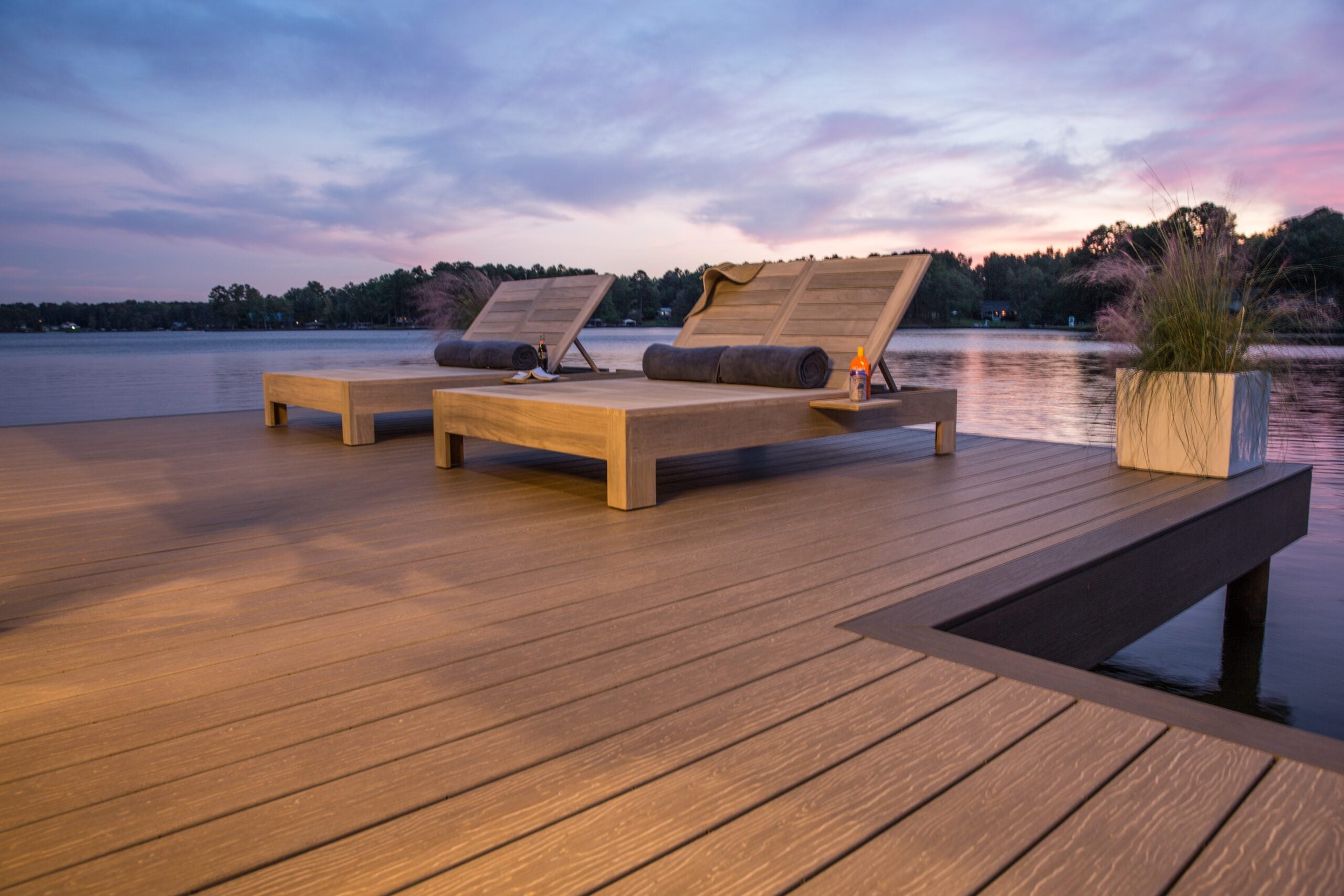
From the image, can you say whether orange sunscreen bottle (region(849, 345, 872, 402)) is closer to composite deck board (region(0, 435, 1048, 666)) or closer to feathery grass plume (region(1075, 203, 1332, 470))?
composite deck board (region(0, 435, 1048, 666))

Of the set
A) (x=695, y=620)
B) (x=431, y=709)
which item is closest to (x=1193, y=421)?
(x=695, y=620)

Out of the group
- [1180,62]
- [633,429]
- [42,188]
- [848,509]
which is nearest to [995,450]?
[848,509]

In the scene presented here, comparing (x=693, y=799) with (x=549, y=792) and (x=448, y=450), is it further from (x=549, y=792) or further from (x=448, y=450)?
(x=448, y=450)

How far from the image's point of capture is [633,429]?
2900 mm

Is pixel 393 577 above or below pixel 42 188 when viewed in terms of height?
below

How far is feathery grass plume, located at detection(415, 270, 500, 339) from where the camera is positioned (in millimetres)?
9188

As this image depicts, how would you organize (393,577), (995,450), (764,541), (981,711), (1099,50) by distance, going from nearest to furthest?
(981,711) < (393,577) < (764,541) < (995,450) < (1099,50)

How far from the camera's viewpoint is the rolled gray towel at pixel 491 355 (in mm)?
5484

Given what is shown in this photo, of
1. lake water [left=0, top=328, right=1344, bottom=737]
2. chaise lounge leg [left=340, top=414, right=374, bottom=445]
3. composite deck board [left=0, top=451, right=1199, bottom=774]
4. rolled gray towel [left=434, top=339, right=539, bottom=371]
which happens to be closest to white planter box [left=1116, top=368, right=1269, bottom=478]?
lake water [left=0, top=328, right=1344, bottom=737]

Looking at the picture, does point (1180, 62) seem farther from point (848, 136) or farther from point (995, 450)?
point (995, 450)

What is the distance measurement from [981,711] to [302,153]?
18233mm

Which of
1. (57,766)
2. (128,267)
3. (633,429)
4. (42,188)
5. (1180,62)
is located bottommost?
(57,766)

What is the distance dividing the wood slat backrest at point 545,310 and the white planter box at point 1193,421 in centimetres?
328

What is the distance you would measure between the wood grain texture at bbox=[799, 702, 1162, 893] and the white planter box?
244cm
